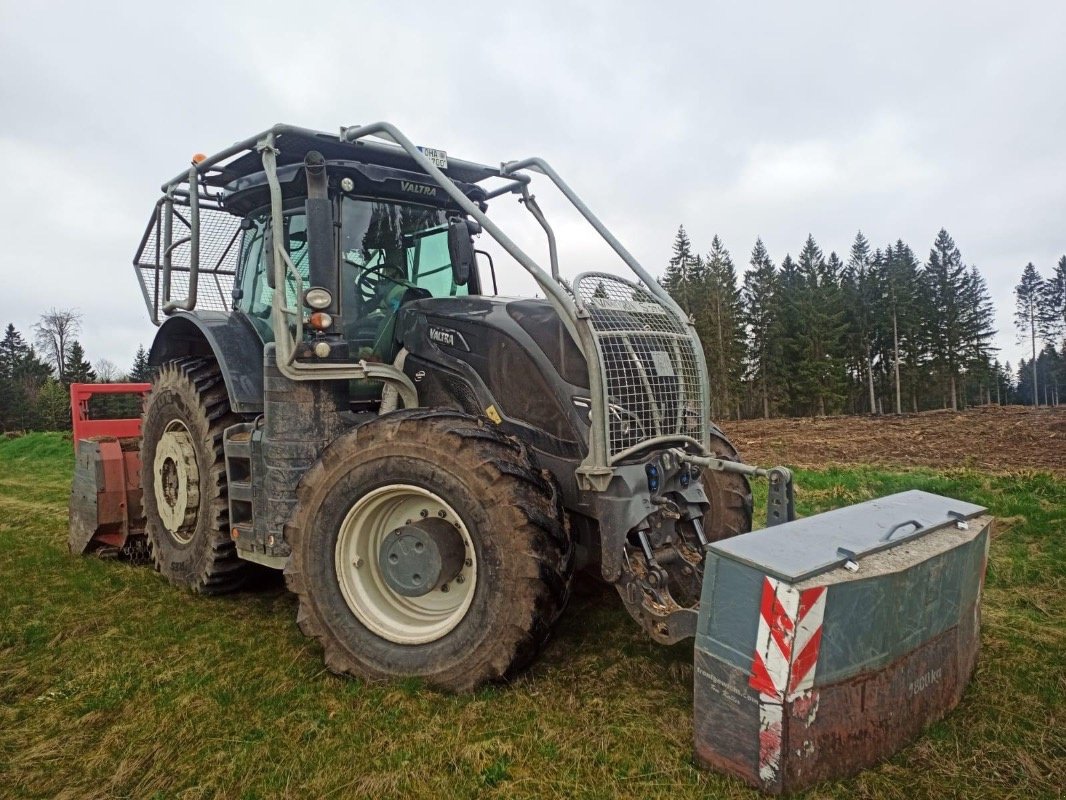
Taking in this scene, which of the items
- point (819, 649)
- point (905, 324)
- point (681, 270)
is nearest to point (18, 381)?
point (681, 270)

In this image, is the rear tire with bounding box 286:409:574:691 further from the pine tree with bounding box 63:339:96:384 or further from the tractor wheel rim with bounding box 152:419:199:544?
the pine tree with bounding box 63:339:96:384

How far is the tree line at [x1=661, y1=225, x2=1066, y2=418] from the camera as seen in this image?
42.6 meters

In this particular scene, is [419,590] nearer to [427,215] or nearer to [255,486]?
[255,486]

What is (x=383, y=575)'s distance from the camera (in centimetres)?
362

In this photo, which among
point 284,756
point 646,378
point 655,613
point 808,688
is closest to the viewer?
point 808,688

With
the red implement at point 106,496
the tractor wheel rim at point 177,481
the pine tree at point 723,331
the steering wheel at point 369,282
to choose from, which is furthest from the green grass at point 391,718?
the pine tree at point 723,331

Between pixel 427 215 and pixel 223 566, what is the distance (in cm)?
255

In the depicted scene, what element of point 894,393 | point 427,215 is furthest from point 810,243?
point 427,215

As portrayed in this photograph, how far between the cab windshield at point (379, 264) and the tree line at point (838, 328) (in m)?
36.0

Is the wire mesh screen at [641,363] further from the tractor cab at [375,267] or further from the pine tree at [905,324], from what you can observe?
the pine tree at [905,324]

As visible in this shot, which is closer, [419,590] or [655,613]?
[655,613]

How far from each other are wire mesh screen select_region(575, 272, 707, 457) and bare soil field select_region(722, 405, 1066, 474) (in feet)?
27.6

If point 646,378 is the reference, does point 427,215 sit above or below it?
above

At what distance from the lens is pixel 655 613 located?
319cm
